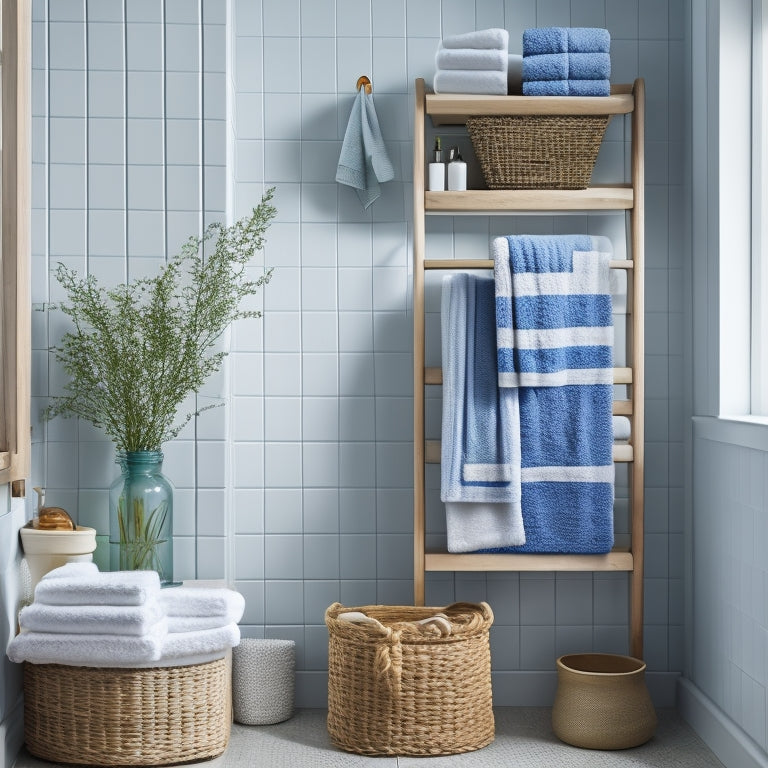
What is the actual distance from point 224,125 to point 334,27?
0.46m

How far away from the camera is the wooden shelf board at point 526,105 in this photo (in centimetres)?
236

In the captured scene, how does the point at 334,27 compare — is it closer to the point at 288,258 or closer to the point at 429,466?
the point at 288,258

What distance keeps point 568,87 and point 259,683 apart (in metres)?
1.71

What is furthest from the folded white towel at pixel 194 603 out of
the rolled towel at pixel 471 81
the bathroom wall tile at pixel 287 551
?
the rolled towel at pixel 471 81

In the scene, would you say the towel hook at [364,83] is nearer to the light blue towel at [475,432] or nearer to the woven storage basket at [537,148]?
the woven storage basket at [537,148]

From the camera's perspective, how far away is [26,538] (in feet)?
7.20

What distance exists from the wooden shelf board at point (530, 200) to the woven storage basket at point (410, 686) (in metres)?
1.04

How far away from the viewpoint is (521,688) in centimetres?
260

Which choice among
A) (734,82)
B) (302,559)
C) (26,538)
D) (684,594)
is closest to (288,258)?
(302,559)

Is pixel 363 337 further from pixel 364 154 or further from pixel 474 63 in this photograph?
pixel 474 63

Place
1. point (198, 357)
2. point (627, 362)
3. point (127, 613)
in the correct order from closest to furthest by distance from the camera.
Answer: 1. point (127, 613)
2. point (198, 357)
3. point (627, 362)

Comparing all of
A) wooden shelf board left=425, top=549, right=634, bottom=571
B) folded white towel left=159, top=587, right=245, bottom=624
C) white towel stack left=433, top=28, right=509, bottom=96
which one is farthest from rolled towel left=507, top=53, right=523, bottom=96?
folded white towel left=159, top=587, right=245, bottom=624

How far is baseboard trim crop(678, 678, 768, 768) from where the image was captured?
80.2 inches

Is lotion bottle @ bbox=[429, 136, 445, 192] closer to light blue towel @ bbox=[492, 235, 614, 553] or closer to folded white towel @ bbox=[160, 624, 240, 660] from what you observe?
light blue towel @ bbox=[492, 235, 614, 553]
